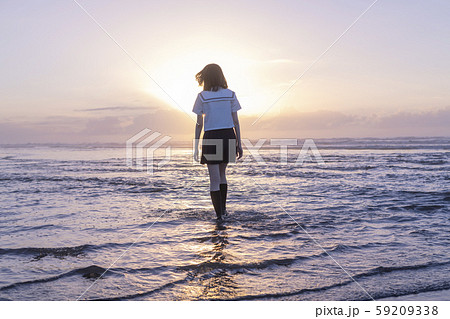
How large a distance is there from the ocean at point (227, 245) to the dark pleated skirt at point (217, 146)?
0.74m

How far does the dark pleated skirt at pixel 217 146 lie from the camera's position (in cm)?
498

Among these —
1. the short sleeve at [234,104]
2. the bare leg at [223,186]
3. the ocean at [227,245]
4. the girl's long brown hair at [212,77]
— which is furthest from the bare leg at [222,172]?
the girl's long brown hair at [212,77]

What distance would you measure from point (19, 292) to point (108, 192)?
15.2ft

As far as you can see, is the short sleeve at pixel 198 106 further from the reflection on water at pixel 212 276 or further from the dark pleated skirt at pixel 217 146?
the reflection on water at pixel 212 276

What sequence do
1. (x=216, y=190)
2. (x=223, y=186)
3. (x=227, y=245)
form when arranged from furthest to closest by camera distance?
(x=223, y=186), (x=216, y=190), (x=227, y=245)

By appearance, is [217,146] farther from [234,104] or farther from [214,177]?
[234,104]

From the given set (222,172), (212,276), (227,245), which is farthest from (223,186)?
(212,276)

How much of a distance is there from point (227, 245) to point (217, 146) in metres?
1.69

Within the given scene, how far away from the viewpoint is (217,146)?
5.00 m

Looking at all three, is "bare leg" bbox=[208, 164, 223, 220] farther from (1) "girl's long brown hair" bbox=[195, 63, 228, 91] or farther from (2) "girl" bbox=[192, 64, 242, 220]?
(1) "girl's long brown hair" bbox=[195, 63, 228, 91]

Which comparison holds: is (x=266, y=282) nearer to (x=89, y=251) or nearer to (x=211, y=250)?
(x=211, y=250)

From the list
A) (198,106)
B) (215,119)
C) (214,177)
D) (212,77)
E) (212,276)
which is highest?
(212,77)

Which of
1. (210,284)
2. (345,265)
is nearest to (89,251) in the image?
(210,284)
